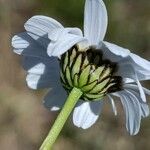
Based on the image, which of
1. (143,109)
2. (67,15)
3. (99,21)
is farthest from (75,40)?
(67,15)

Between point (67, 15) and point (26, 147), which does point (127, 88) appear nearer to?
point (26, 147)

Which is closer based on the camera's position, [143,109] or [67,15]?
[143,109]

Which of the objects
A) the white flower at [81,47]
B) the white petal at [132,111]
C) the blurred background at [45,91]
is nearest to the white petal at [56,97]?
the white flower at [81,47]

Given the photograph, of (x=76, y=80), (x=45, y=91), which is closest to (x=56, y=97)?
(x=76, y=80)

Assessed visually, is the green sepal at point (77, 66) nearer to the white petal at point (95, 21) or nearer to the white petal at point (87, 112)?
the white petal at point (95, 21)

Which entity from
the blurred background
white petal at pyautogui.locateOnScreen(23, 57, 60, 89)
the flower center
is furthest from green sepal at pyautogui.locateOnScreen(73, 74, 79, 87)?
the blurred background

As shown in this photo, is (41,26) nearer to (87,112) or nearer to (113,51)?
(113,51)
